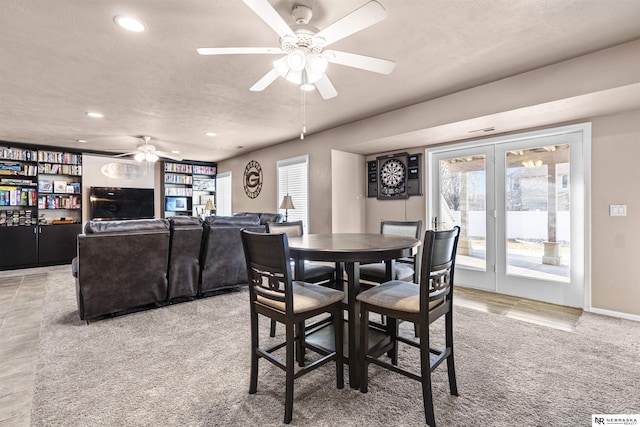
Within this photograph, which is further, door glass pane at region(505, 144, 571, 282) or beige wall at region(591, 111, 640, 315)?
door glass pane at region(505, 144, 571, 282)

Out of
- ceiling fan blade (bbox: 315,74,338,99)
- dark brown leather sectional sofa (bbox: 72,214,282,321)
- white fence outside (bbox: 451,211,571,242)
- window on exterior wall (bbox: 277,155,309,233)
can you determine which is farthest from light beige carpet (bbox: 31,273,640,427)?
window on exterior wall (bbox: 277,155,309,233)

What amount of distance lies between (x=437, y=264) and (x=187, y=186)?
25.2 ft

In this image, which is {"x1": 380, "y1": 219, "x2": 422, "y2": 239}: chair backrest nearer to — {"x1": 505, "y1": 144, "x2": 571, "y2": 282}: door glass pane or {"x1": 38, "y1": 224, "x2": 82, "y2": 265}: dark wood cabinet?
{"x1": 505, "y1": 144, "x2": 571, "y2": 282}: door glass pane

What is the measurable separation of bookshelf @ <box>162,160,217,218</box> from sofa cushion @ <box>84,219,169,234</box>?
4.80m

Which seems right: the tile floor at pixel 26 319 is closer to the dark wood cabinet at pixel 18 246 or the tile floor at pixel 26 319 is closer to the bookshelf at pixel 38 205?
the dark wood cabinet at pixel 18 246

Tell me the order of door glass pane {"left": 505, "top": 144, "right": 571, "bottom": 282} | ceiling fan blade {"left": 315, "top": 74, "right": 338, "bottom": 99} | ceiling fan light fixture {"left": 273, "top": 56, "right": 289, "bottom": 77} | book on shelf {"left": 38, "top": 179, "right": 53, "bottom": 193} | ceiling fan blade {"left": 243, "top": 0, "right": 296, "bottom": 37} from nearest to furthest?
ceiling fan blade {"left": 243, "top": 0, "right": 296, "bottom": 37}, ceiling fan light fixture {"left": 273, "top": 56, "right": 289, "bottom": 77}, ceiling fan blade {"left": 315, "top": 74, "right": 338, "bottom": 99}, door glass pane {"left": 505, "top": 144, "right": 571, "bottom": 282}, book on shelf {"left": 38, "top": 179, "right": 53, "bottom": 193}

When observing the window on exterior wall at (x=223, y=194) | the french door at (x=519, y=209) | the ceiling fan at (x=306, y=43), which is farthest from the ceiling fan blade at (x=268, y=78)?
the window on exterior wall at (x=223, y=194)

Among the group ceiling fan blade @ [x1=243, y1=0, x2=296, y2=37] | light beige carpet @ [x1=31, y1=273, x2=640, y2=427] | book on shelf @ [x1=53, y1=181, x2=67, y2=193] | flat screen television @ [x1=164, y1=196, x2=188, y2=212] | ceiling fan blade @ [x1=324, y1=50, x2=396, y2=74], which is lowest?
light beige carpet @ [x1=31, y1=273, x2=640, y2=427]

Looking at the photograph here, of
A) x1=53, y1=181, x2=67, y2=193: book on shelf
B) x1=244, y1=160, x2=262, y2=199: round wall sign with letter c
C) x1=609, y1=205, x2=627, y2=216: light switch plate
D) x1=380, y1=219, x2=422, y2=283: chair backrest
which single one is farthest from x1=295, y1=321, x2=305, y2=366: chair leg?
x1=53, y1=181, x2=67, y2=193: book on shelf

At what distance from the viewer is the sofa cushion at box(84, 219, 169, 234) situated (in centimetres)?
284

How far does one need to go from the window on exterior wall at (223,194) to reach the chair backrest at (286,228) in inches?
205

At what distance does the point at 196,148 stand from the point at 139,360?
499 cm

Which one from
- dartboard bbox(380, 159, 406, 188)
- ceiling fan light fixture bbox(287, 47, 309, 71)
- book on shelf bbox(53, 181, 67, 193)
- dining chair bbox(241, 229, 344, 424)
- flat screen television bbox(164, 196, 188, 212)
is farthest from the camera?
flat screen television bbox(164, 196, 188, 212)

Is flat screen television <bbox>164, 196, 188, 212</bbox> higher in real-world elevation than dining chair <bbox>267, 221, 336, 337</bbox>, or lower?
higher
